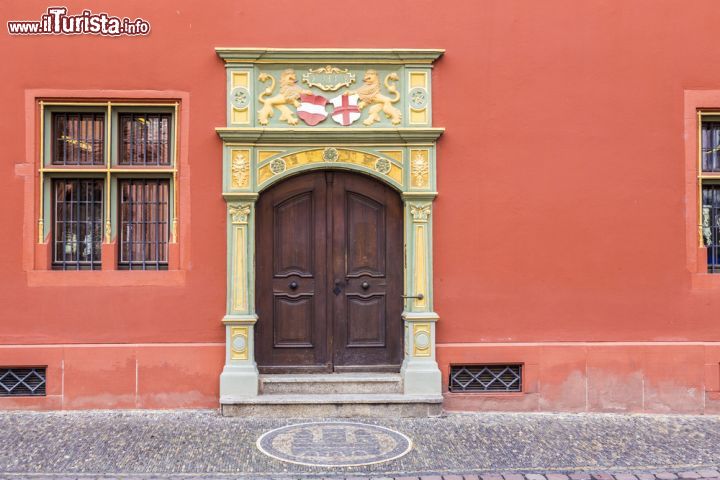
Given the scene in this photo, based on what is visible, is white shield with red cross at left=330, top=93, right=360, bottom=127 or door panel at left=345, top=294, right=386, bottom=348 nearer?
white shield with red cross at left=330, top=93, right=360, bottom=127

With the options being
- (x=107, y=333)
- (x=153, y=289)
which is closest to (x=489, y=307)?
(x=153, y=289)

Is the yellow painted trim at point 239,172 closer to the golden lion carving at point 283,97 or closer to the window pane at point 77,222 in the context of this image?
the golden lion carving at point 283,97

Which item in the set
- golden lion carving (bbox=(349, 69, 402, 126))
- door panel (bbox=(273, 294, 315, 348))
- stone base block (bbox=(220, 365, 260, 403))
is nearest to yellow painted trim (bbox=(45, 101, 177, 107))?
golden lion carving (bbox=(349, 69, 402, 126))

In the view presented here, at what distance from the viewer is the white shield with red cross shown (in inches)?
292

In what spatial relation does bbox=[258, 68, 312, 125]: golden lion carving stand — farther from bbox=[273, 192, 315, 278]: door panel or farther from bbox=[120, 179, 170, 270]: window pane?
bbox=[120, 179, 170, 270]: window pane

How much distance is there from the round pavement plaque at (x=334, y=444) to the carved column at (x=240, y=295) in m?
0.88

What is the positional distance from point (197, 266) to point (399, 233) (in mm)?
2287

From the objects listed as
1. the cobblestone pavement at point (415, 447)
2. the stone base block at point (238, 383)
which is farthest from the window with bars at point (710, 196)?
the stone base block at point (238, 383)

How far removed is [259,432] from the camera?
661cm

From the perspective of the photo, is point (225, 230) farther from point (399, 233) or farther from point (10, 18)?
point (10, 18)

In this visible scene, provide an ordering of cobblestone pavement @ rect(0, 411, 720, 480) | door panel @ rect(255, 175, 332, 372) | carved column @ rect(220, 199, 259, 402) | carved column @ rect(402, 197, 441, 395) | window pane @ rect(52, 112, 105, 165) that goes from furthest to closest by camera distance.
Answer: door panel @ rect(255, 175, 332, 372) < window pane @ rect(52, 112, 105, 165) < carved column @ rect(402, 197, 441, 395) < carved column @ rect(220, 199, 259, 402) < cobblestone pavement @ rect(0, 411, 720, 480)

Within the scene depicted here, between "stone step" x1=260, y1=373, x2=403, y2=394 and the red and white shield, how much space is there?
284 centimetres

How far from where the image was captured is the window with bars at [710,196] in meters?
7.64

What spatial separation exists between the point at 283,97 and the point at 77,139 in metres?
2.36
